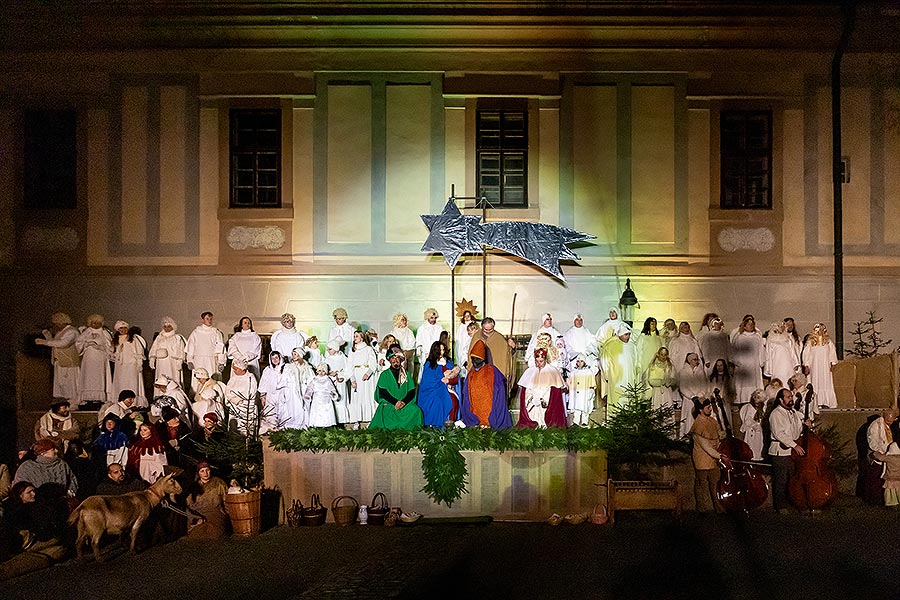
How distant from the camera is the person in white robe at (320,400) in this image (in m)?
15.2

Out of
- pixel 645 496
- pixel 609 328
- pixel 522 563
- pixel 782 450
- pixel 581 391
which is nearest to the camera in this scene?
pixel 522 563

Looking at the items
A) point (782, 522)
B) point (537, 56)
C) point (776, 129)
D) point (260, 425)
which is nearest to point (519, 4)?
point (537, 56)

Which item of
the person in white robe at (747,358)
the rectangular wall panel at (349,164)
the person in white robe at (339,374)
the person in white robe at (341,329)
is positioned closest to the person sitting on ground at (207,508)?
the person in white robe at (339,374)

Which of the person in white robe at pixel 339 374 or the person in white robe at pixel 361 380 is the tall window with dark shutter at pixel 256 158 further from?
the person in white robe at pixel 361 380

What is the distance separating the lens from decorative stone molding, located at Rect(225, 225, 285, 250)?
18.5 meters

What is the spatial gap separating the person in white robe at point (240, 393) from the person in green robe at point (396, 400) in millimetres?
1937

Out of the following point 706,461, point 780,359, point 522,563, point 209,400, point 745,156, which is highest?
point 745,156

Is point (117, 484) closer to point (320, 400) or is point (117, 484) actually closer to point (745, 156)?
point (320, 400)

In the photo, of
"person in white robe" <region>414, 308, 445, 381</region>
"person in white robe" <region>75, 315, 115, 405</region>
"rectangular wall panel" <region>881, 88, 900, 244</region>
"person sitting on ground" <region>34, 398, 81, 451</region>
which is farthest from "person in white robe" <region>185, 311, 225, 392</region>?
"rectangular wall panel" <region>881, 88, 900, 244</region>

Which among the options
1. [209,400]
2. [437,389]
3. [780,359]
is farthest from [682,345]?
[209,400]

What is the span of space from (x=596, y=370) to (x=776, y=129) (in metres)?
5.93

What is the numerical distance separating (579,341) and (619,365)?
865mm

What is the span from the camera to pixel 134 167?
18.5 meters

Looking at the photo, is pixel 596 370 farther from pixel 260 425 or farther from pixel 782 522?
pixel 260 425
